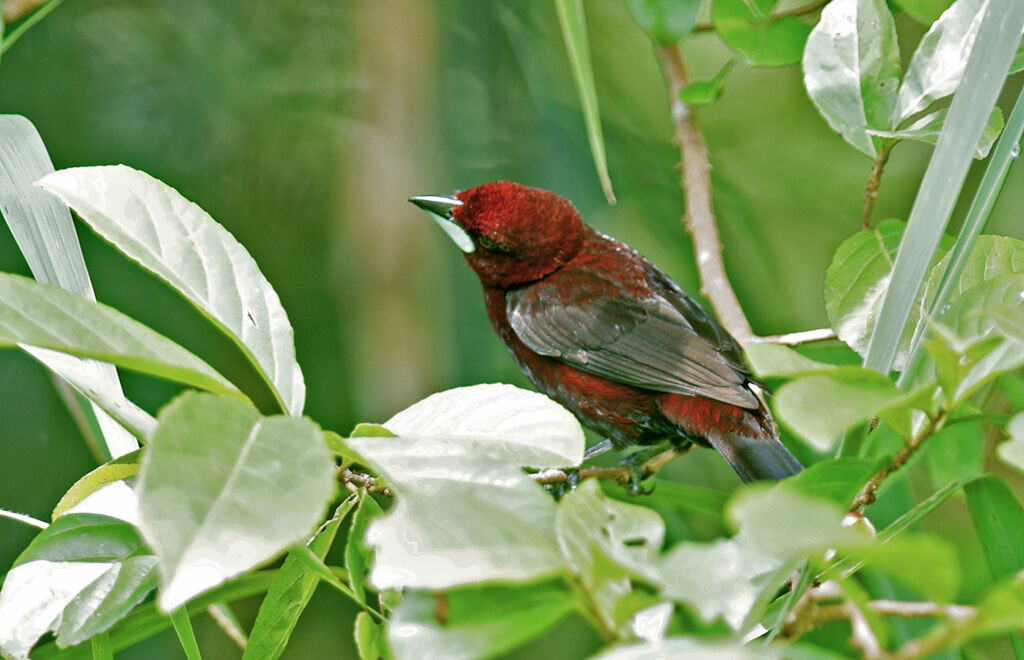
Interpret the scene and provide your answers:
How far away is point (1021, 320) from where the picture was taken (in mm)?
414

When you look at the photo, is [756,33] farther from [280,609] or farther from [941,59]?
[280,609]

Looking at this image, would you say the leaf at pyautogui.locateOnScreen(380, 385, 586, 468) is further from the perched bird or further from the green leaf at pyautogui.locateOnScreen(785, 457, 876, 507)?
the perched bird

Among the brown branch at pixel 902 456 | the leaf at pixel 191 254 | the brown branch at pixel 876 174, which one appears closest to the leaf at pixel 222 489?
the leaf at pixel 191 254

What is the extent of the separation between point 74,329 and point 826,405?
35 cm

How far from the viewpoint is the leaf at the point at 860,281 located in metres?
0.94

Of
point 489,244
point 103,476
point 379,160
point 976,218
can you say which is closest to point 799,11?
point 489,244

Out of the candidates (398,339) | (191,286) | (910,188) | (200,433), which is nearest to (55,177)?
(191,286)

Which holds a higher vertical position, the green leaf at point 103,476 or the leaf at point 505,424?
the leaf at point 505,424

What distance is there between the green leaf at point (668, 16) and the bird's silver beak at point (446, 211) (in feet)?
1.91

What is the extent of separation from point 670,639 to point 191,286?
0.40 metres

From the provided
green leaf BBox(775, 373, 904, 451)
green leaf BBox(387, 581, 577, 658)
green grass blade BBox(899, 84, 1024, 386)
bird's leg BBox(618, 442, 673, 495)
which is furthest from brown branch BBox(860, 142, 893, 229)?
green leaf BBox(387, 581, 577, 658)

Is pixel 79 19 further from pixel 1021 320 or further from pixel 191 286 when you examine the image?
pixel 1021 320

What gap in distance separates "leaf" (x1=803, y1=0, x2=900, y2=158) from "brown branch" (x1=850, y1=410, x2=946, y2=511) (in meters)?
0.37

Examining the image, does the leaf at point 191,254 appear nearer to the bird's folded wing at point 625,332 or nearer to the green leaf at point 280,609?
the green leaf at point 280,609
